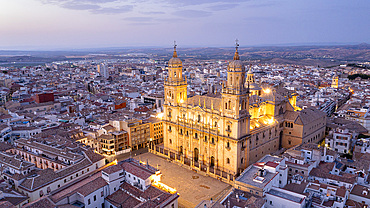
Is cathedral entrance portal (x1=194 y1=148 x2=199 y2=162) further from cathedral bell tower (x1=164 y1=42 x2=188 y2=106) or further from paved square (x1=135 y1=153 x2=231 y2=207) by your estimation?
cathedral bell tower (x1=164 y1=42 x2=188 y2=106)

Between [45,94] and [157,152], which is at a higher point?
[45,94]

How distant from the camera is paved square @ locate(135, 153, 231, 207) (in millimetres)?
43281

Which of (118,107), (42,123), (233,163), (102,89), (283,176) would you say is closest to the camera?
(283,176)

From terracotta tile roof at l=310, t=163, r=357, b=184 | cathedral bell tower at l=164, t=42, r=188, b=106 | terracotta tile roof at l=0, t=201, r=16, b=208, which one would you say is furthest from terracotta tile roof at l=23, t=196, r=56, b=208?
terracotta tile roof at l=310, t=163, r=357, b=184

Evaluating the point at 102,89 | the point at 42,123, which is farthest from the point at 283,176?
the point at 102,89

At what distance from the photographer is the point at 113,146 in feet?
195

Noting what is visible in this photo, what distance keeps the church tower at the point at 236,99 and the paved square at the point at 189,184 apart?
9442 millimetres

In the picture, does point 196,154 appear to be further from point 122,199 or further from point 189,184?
point 122,199

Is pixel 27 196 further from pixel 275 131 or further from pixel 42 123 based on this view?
pixel 275 131

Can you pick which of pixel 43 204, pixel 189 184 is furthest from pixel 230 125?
pixel 43 204

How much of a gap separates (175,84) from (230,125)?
15.9m

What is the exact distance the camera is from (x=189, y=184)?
47781 millimetres

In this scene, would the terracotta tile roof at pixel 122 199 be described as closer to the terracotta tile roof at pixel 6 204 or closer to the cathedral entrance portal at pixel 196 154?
the terracotta tile roof at pixel 6 204

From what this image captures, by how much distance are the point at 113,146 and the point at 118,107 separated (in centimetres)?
4039
